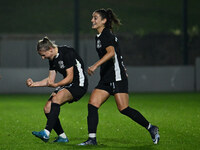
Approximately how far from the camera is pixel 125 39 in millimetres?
46812

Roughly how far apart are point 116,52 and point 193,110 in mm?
7606

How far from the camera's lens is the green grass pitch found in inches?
351

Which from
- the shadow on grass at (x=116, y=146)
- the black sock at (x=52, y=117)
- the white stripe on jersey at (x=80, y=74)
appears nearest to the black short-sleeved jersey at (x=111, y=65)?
the white stripe on jersey at (x=80, y=74)

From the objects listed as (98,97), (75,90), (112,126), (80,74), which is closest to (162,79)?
(112,126)

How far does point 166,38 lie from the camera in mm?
46219

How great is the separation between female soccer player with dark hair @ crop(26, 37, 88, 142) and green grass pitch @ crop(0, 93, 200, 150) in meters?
0.57

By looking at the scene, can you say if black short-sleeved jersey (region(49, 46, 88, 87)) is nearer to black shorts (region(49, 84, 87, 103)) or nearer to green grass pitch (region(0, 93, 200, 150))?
black shorts (region(49, 84, 87, 103))

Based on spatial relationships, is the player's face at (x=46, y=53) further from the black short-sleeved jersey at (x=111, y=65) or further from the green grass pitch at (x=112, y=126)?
the green grass pitch at (x=112, y=126)

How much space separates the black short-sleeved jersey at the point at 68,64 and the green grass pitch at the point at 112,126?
3.34ft

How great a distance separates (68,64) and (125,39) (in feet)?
126

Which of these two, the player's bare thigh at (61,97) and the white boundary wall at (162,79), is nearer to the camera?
the player's bare thigh at (61,97)

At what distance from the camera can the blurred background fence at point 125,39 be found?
24.7 meters

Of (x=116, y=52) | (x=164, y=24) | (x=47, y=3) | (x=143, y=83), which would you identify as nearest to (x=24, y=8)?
(x=47, y=3)

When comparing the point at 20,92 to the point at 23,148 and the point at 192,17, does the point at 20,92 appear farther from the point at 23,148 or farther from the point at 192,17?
the point at 192,17
